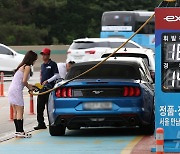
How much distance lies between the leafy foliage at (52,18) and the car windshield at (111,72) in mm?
48776

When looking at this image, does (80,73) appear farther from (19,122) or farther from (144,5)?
(144,5)

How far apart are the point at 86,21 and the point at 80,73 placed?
58.2m

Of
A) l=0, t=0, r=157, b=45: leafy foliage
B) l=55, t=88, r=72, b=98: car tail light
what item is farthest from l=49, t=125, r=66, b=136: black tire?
l=0, t=0, r=157, b=45: leafy foliage

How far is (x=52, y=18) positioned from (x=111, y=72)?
56.7m

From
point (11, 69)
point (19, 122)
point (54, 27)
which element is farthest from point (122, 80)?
point (54, 27)

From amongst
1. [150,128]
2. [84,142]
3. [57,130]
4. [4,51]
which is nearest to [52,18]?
[4,51]

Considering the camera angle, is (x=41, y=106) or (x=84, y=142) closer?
(x=84, y=142)

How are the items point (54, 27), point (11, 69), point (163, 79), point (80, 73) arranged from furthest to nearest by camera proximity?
point (54, 27) < point (11, 69) < point (80, 73) < point (163, 79)

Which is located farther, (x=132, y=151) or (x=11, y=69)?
(x=11, y=69)

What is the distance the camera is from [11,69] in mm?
36562

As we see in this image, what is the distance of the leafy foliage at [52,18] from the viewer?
213ft

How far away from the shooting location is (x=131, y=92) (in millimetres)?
14133

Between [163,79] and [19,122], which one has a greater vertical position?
[163,79]

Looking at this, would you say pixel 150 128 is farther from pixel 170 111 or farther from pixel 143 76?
pixel 170 111
